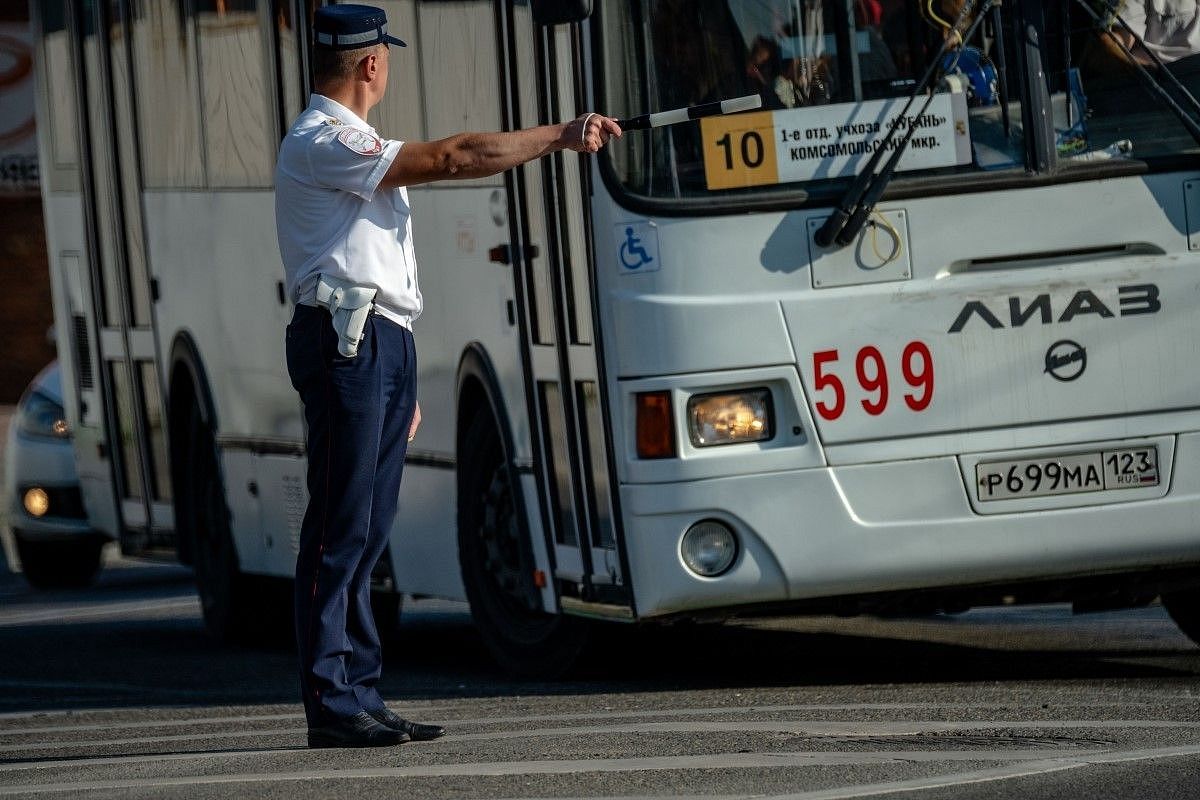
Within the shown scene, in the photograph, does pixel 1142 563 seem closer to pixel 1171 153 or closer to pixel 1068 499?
pixel 1068 499

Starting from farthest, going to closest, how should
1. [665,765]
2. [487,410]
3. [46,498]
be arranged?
[46,498], [487,410], [665,765]

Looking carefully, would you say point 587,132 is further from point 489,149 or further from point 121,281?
point 121,281

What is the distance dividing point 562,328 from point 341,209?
76.3 inches

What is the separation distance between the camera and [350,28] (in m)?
7.19

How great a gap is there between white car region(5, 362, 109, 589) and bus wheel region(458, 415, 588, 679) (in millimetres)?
7128

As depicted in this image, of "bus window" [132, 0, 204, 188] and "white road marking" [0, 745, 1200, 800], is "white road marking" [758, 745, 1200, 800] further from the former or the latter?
"bus window" [132, 0, 204, 188]

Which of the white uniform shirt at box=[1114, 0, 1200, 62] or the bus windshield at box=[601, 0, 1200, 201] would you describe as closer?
the bus windshield at box=[601, 0, 1200, 201]

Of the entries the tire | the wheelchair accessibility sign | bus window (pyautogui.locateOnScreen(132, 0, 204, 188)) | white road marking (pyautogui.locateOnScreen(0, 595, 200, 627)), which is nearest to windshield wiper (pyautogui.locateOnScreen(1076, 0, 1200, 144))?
the wheelchair accessibility sign

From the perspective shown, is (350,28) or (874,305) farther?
(874,305)

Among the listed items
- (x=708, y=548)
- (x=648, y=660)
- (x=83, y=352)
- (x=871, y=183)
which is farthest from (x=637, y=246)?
(x=83, y=352)

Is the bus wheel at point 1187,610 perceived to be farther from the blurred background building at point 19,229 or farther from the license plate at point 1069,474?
the blurred background building at point 19,229

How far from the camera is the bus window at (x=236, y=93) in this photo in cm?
1153

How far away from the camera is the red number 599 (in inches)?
331

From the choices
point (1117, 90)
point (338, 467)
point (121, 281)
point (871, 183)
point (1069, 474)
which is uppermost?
point (1117, 90)
